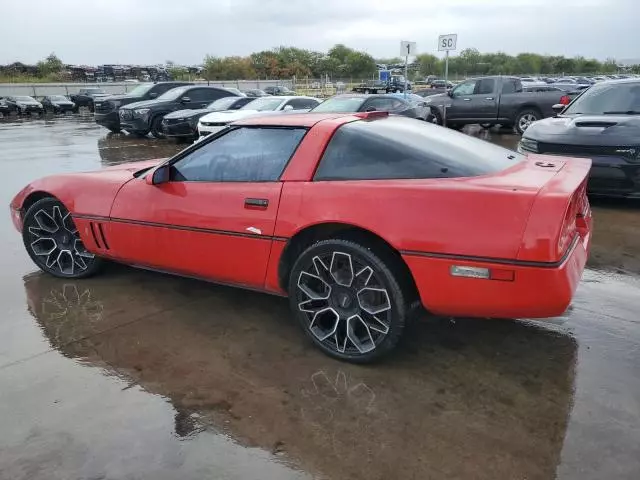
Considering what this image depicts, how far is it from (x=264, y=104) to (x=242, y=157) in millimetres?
10494

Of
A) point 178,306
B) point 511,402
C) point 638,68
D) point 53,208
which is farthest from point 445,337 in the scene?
point 638,68

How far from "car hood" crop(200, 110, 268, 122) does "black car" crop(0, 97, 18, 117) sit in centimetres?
2112

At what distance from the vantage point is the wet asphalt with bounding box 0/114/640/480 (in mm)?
2238

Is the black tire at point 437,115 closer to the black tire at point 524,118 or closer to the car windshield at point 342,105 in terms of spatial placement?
the black tire at point 524,118

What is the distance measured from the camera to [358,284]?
115 inches

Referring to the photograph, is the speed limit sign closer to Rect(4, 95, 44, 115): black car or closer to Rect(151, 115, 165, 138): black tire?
Rect(151, 115, 165, 138): black tire

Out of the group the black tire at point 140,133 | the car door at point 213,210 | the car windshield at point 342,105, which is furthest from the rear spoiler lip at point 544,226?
the black tire at point 140,133

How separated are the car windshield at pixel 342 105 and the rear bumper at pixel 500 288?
30.1 feet

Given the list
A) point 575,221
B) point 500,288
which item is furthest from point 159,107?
point 500,288

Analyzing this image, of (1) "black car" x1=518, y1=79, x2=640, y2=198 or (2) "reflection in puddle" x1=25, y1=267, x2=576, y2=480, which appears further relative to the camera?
(1) "black car" x1=518, y1=79, x2=640, y2=198

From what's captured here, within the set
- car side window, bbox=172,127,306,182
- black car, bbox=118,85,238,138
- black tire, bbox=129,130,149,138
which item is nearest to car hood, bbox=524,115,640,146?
car side window, bbox=172,127,306,182

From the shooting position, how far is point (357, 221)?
9.33 ft

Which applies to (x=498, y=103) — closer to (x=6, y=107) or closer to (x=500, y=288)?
(x=500, y=288)

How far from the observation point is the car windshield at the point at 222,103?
1444 centimetres
